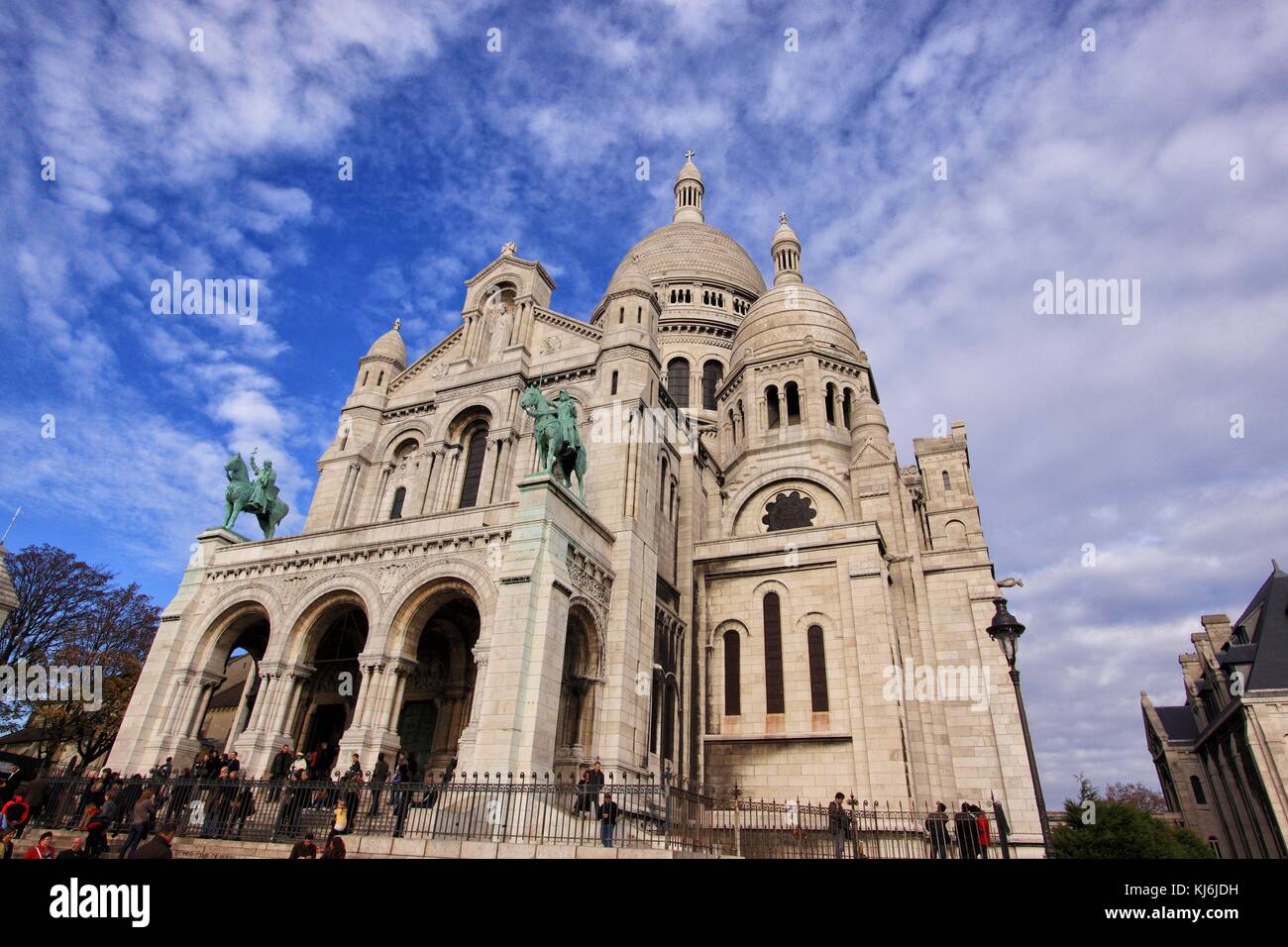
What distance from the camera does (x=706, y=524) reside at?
29.2 meters

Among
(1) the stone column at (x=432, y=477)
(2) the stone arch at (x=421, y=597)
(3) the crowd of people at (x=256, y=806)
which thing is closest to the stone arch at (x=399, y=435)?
(1) the stone column at (x=432, y=477)

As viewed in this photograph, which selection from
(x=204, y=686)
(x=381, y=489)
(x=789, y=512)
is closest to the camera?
(x=204, y=686)

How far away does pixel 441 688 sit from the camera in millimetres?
22078

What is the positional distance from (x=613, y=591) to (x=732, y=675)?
21.7ft

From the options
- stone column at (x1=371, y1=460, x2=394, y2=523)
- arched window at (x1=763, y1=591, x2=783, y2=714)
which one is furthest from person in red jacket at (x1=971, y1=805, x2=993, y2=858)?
stone column at (x1=371, y1=460, x2=394, y2=523)

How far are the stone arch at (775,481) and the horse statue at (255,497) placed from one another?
1668 centimetres

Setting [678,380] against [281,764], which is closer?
[281,764]

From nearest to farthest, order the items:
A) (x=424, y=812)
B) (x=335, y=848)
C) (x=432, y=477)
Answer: (x=335, y=848) → (x=424, y=812) → (x=432, y=477)

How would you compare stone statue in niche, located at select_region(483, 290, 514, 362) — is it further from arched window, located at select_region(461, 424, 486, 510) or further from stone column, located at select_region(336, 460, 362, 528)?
stone column, located at select_region(336, 460, 362, 528)

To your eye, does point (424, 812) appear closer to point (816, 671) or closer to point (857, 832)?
point (857, 832)

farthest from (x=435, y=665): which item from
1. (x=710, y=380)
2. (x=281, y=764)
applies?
(x=710, y=380)

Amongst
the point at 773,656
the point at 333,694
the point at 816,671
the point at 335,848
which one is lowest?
the point at 335,848
